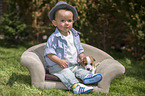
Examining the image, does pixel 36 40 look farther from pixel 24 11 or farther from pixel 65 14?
pixel 65 14

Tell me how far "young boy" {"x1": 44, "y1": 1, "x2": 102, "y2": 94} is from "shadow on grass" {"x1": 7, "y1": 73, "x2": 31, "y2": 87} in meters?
0.58

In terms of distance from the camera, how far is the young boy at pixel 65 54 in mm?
3156

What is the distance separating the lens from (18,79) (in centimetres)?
378

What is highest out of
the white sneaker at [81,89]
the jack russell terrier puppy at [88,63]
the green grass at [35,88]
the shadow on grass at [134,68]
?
the jack russell terrier puppy at [88,63]

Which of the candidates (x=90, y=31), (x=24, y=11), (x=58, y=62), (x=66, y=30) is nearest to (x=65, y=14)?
(x=66, y=30)

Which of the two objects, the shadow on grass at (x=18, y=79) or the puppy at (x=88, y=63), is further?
the shadow on grass at (x=18, y=79)

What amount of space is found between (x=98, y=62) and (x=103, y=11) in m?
3.39

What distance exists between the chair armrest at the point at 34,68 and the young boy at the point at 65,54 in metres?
0.25

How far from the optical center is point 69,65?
348 cm

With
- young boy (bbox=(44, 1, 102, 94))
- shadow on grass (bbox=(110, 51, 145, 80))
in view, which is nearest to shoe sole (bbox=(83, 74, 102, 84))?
young boy (bbox=(44, 1, 102, 94))

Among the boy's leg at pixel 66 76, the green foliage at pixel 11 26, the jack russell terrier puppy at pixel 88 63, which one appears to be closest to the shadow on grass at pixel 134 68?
the jack russell terrier puppy at pixel 88 63

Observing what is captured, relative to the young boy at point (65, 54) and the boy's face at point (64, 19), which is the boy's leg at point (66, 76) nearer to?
the young boy at point (65, 54)

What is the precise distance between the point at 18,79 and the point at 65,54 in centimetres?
118

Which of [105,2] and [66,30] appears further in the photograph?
[105,2]
